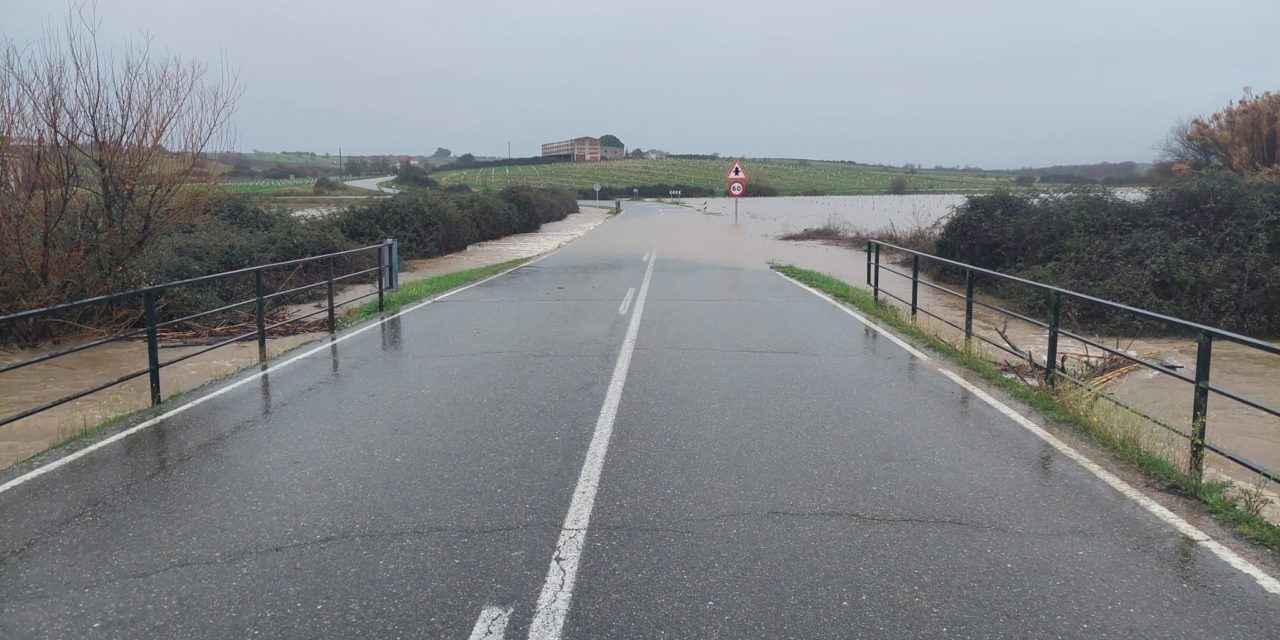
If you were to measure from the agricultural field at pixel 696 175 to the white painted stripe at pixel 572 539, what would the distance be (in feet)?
256

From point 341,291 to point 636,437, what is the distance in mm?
15648

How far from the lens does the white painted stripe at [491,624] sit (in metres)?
3.71

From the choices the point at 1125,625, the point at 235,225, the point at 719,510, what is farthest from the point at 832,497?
the point at 235,225

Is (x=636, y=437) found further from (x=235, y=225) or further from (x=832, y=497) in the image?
(x=235, y=225)

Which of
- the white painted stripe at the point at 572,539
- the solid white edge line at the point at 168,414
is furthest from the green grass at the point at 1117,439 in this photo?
the solid white edge line at the point at 168,414

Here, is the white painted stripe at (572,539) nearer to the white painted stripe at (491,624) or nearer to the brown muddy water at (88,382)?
the white painted stripe at (491,624)

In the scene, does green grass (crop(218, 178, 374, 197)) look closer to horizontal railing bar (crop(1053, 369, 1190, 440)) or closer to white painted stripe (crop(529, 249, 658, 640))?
white painted stripe (crop(529, 249, 658, 640))

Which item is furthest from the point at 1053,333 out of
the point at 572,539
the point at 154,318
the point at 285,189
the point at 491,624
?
the point at 285,189

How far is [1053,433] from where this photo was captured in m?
7.04

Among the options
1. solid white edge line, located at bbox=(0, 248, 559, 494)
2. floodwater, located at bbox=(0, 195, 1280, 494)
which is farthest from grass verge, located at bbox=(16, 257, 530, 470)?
floodwater, located at bbox=(0, 195, 1280, 494)

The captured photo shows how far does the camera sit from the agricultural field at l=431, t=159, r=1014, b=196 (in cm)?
9656

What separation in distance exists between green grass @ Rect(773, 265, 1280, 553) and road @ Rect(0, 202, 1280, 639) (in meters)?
0.38

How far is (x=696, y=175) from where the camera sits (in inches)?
4897

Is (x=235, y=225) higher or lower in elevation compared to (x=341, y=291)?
higher
